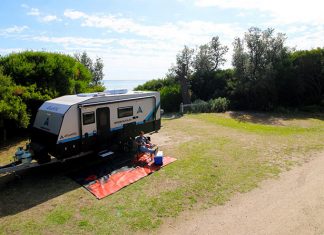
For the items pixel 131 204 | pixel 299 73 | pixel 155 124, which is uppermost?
pixel 299 73

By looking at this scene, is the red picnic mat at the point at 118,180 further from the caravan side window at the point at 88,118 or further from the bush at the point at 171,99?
the bush at the point at 171,99

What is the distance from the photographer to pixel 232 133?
56.3 ft

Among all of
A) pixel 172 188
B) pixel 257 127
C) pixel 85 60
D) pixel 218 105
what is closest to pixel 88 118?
pixel 172 188

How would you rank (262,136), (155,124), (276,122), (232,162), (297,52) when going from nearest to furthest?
(232,162) → (155,124) → (262,136) → (276,122) → (297,52)

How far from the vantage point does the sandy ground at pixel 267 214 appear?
24.0 feet

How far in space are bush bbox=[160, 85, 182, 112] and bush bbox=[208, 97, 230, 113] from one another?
132 inches

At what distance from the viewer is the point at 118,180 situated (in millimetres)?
10227

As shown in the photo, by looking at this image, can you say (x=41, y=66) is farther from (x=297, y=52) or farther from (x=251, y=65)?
(x=297, y=52)

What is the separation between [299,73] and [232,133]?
1560cm

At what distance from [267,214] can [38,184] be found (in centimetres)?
818

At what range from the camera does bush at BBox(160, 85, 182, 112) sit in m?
26.8

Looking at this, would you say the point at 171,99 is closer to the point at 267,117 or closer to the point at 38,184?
the point at 267,117

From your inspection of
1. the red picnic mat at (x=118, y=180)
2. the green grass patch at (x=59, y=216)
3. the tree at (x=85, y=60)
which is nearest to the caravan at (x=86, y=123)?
the red picnic mat at (x=118, y=180)

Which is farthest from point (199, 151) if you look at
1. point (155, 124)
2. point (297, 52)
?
point (297, 52)
